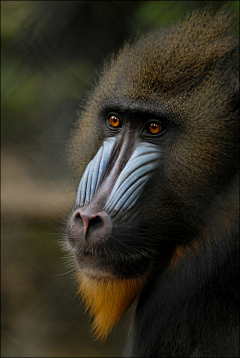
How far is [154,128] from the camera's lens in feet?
7.16

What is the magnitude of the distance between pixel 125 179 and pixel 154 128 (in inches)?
11.8

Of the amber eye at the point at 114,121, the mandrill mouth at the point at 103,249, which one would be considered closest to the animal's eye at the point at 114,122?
the amber eye at the point at 114,121

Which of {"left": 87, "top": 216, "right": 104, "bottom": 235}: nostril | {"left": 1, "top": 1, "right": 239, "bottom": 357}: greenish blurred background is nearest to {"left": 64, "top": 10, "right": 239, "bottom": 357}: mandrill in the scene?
{"left": 87, "top": 216, "right": 104, "bottom": 235}: nostril

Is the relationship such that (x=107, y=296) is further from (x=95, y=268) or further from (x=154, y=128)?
(x=154, y=128)

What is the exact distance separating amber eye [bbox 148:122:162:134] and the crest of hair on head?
720 millimetres

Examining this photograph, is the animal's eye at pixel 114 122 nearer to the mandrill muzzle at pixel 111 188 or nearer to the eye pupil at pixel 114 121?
the eye pupil at pixel 114 121

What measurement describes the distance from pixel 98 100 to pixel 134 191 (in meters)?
0.69

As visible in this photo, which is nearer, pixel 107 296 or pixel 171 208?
pixel 171 208

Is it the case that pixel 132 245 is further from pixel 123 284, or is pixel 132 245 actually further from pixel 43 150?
pixel 43 150

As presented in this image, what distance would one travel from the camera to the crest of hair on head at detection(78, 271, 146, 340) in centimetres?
220

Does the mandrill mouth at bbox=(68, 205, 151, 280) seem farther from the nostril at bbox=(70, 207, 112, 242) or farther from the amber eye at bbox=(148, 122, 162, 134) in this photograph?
the amber eye at bbox=(148, 122, 162, 134)

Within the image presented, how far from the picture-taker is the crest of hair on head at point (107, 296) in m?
2.20

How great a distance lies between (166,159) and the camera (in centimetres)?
214

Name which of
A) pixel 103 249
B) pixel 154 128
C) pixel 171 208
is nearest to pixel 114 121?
pixel 154 128
